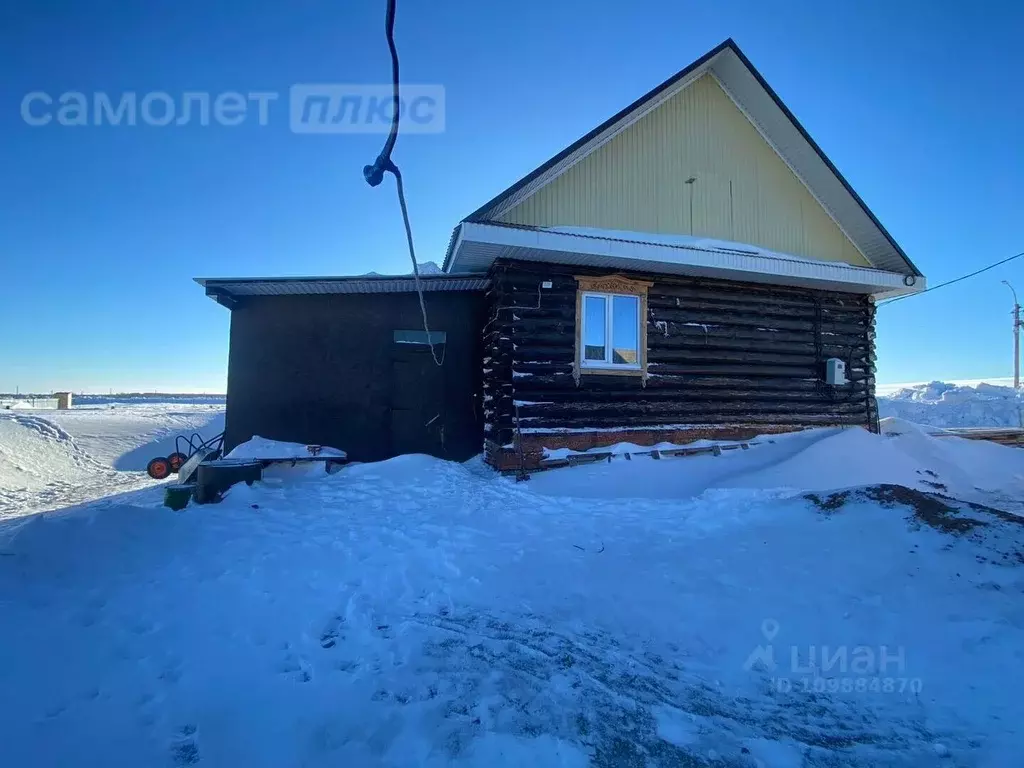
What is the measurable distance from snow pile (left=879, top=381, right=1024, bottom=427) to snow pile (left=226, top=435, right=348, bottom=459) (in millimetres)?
25189

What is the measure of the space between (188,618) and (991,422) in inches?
1309

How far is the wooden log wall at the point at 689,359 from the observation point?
8.51 metres

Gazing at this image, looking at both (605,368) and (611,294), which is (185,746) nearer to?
(605,368)

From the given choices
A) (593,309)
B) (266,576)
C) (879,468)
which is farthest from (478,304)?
(879,468)

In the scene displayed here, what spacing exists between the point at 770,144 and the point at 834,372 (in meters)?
4.75

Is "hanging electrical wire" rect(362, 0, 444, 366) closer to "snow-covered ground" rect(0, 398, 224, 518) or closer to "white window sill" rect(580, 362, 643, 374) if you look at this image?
"white window sill" rect(580, 362, 643, 374)

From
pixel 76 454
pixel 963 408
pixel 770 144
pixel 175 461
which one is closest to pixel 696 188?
pixel 770 144

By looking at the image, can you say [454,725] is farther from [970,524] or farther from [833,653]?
[970,524]

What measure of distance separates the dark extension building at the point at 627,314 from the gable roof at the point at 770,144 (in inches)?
1.7

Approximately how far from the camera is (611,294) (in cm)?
898

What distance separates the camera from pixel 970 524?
466 centimetres

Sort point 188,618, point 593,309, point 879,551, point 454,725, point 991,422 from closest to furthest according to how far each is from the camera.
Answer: point 454,725 < point 188,618 < point 879,551 < point 593,309 < point 991,422

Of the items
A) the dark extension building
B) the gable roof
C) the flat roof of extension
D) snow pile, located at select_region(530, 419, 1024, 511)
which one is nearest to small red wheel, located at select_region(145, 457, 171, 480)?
the dark extension building

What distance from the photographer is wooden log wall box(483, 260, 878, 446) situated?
851 cm
